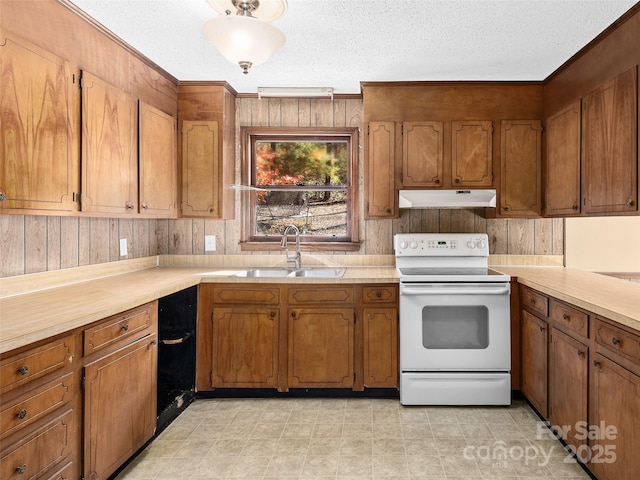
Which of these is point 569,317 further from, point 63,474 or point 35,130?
point 35,130

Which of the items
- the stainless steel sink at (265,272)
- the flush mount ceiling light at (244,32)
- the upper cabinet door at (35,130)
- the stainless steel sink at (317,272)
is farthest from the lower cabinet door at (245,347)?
the flush mount ceiling light at (244,32)

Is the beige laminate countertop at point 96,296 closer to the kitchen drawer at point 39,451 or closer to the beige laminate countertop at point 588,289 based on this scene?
the kitchen drawer at point 39,451

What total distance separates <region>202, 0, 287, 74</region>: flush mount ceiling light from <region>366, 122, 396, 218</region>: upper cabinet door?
4.43 ft

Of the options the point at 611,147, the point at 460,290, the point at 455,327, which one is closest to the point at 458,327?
the point at 455,327

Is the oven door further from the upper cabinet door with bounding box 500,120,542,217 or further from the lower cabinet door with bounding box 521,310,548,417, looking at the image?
the upper cabinet door with bounding box 500,120,542,217

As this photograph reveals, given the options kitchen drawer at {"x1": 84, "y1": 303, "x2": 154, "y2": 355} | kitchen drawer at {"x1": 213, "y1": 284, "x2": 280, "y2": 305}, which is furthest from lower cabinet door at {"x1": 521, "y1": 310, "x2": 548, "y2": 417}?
kitchen drawer at {"x1": 84, "y1": 303, "x2": 154, "y2": 355}

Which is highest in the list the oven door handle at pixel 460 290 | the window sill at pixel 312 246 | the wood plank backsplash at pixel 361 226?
the wood plank backsplash at pixel 361 226

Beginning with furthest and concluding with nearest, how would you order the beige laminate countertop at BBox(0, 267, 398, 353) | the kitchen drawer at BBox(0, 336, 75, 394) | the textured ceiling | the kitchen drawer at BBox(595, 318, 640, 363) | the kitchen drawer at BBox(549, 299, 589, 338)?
the textured ceiling → the kitchen drawer at BBox(549, 299, 589, 338) → the kitchen drawer at BBox(595, 318, 640, 363) → the beige laminate countertop at BBox(0, 267, 398, 353) → the kitchen drawer at BBox(0, 336, 75, 394)

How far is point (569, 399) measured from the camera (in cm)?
216

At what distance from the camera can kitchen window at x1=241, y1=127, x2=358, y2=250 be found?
359 cm

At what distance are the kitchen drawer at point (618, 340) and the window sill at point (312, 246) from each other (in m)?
1.91

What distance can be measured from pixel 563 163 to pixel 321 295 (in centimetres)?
185

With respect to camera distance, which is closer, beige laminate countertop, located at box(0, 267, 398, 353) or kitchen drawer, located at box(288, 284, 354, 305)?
beige laminate countertop, located at box(0, 267, 398, 353)

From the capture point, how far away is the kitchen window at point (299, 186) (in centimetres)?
359
